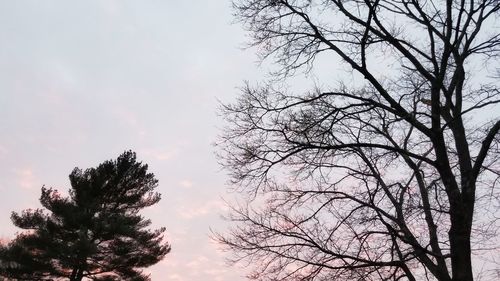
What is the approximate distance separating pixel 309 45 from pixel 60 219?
17180 millimetres

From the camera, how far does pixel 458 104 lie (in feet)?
25.2

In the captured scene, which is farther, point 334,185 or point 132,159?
point 132,159

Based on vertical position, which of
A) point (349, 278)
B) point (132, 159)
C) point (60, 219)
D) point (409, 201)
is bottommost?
point (349, 278)

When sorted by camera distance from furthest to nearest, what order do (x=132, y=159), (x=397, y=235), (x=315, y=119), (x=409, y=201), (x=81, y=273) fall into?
(x=132, y=159) → (x=81, y=273) → (x=409, y=201) → (x=315, y=119) → (x=397, y=235)

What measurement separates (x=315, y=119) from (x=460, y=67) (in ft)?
8.14

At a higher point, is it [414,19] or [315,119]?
[414,19]

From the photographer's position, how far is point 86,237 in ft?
65.9

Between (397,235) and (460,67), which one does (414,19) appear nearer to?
(460,67)

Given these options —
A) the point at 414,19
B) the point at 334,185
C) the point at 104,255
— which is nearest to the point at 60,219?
the point at 104,255

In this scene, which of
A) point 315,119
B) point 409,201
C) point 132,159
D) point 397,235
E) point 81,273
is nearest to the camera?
point 397,235

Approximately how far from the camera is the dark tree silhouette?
20.4 m

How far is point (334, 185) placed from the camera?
27.1 ft

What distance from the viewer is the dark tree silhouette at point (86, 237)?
2042cm

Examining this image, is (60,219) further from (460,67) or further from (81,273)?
(460,67)
